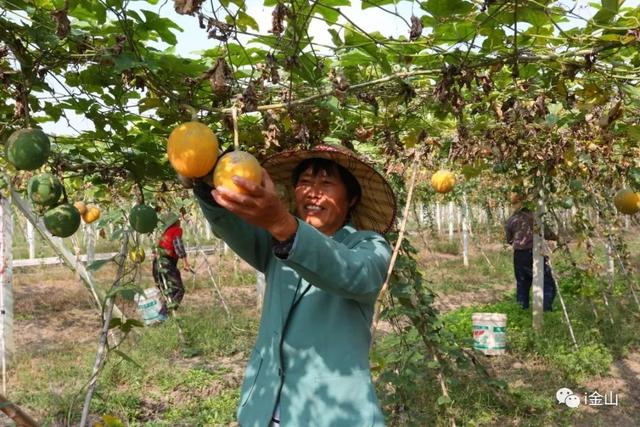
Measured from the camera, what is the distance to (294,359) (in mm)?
1487

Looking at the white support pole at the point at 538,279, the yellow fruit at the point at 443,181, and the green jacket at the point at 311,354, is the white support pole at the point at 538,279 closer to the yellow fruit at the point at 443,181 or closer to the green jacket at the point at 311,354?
the yellow fruit at the point at 443,181

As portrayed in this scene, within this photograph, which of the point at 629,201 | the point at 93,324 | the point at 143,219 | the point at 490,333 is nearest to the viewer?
the point at 143,219

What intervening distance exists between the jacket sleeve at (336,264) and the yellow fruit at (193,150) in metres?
0.22

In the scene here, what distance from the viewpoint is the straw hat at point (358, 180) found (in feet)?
5.32

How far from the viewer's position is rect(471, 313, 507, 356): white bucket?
5191 mm

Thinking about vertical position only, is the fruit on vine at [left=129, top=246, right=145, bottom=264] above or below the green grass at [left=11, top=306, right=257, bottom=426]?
above

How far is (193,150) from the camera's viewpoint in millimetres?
1060

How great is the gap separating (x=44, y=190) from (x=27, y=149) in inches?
9.2

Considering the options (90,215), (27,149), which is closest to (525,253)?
(90,215)

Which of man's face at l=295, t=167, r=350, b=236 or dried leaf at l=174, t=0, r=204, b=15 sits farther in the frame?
man's face at l=295, t=167, r=350, b=236

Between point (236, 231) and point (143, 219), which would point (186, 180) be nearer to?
point (236, 231)

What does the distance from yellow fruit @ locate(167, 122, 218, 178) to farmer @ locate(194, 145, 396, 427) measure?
154mm

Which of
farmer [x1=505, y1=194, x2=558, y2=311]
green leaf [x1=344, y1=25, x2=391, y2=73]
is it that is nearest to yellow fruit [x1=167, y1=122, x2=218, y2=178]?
green leaf [x1=344, y1=25, x2=391, y2=73]

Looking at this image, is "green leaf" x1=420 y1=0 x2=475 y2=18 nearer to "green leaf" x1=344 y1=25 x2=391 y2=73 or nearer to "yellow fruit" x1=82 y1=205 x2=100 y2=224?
"green leaf" x1=344 y1=25 x2=391 y2=73
